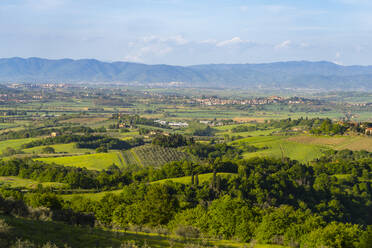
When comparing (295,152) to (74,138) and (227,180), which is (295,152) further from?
(74,138)

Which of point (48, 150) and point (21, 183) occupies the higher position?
point (21, 183)

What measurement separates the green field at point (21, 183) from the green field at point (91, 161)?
46.6ft

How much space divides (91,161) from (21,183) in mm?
22266

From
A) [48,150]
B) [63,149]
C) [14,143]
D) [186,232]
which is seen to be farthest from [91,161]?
[186,232]

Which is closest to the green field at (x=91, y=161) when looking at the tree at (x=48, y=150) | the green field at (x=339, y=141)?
the tree at (x=48, y=150)

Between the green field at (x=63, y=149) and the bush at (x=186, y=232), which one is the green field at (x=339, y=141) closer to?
the green field at (x=63, y=149)

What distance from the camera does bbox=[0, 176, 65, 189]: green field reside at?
64.1m

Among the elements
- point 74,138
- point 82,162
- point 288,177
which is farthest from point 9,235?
point 74,138

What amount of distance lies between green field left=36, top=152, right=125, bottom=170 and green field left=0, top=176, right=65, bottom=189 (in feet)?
46.6

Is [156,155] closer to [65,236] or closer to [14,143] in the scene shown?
[14,143]

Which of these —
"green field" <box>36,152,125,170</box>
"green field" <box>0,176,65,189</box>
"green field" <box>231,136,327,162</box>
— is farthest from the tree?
"green field" <box>231,136,327,162</box>

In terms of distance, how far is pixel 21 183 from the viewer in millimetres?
67250

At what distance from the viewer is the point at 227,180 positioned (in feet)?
224

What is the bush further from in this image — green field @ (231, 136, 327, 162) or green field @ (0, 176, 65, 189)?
green field @ (231, 136, 327, 162)
